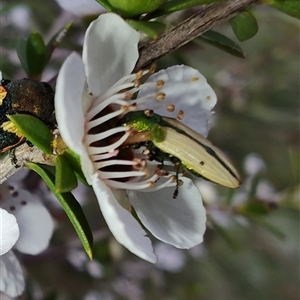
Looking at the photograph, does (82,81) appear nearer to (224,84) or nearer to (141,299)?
(141,299)

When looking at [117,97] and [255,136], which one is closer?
[117,97]

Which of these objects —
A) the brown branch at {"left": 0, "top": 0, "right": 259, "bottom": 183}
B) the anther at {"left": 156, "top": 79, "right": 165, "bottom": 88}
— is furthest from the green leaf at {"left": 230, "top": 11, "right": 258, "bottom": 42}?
the anther at {"left": 156, "top": 79, "right": 165, "bottom": 88}

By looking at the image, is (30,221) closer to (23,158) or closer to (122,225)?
(23,158)

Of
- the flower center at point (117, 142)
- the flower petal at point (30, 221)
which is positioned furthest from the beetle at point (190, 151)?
the flower petal at point (30, 221)

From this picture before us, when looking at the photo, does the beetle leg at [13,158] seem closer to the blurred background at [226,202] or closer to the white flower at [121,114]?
the white flower at [121,114]

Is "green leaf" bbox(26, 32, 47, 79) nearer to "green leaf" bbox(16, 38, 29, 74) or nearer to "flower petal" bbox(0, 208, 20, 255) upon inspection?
"green leaf" bbox(16, 38, 29, 74)

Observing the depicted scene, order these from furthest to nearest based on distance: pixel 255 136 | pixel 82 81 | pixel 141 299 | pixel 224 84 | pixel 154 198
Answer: pixel 255 136 < pixel 224 84 < pixel 141 299 < pixel 154 198 < pixel 82 81

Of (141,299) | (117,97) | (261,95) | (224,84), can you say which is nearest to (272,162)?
(261,95)

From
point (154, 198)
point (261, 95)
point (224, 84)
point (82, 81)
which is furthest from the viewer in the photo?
point (261, 95)
